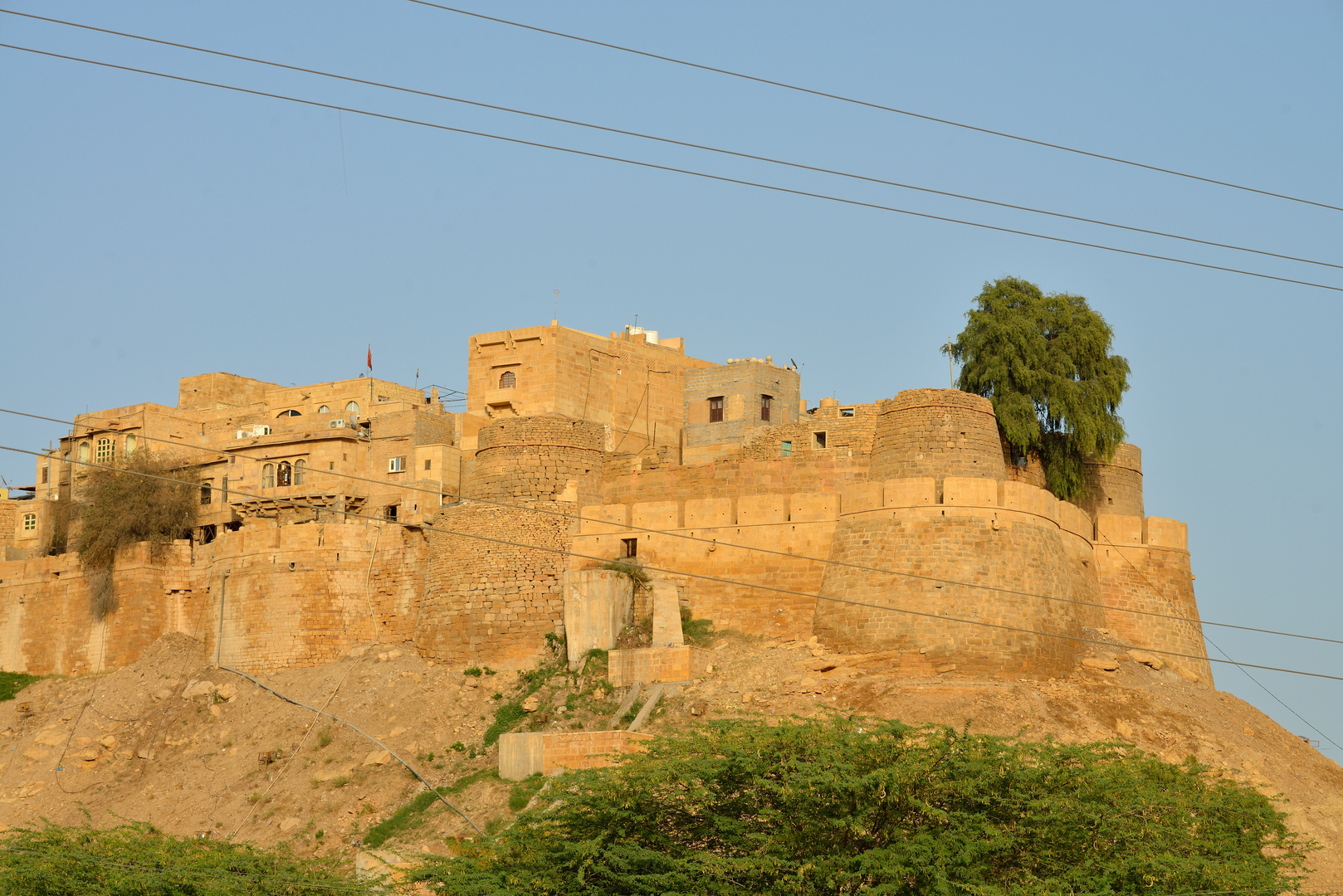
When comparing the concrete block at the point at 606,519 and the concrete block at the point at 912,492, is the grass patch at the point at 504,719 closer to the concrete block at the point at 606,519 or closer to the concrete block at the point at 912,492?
the concrete block at the point at 606,519

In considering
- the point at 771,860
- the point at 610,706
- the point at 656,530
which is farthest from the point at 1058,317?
the point at 771,860

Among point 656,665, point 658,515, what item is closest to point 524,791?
point 656,665

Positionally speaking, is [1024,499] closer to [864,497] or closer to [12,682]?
[864,497]

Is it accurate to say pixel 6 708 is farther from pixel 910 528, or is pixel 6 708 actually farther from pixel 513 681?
pixel 910 528

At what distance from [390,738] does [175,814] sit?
4.63 metres

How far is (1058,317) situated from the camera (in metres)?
38.2

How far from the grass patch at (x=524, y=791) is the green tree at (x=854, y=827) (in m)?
6.44

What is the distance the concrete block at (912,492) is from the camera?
1353 inches

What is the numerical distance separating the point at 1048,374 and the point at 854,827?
57.3ft

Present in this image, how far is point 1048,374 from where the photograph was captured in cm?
3731

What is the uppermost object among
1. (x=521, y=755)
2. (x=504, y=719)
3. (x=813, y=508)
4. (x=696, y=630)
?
(x=813, y=508)

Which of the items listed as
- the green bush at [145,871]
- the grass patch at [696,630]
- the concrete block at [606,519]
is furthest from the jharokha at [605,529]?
the green bush at [145,871]

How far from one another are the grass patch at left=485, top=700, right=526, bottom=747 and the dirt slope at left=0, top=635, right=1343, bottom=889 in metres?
0.30

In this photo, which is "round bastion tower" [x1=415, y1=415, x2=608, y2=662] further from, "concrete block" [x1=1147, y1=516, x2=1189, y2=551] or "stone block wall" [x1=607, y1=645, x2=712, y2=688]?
"concrete block" [x1=1147, y1=516, x2=1189, y2=551]
